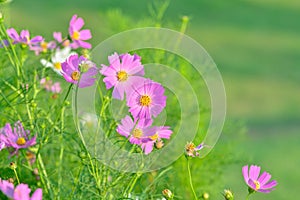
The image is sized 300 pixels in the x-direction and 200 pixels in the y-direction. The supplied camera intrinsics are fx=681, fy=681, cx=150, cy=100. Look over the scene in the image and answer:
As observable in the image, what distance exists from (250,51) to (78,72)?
3.73m

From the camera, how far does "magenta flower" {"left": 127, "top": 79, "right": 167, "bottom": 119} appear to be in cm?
66

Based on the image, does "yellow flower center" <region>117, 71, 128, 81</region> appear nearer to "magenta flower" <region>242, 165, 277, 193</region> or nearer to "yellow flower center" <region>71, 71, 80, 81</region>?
"yellow flower center" <region>71, 71, 80, 81</region>

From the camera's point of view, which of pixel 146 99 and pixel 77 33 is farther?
pixel 77 33

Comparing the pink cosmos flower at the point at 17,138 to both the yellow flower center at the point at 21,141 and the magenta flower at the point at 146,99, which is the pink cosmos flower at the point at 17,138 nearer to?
the yellow flower center at the point at 21,141

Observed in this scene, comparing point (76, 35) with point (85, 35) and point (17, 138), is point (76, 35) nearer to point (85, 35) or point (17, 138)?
point (85, 35)

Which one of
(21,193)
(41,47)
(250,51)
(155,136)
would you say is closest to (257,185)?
(155,136)

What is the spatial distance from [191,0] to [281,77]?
5.03 feet

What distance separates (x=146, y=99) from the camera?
25.9 inches

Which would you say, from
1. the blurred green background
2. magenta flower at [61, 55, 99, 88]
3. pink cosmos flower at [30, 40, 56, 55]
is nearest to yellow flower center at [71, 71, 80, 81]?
magenta flower at [61, 55, 99, 88]

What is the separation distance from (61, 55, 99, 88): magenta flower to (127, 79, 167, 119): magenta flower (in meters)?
0.05

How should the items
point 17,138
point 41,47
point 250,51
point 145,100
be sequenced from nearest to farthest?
1. point 145,100
2. point 17,138
3. point 41,47
4. point 250,51

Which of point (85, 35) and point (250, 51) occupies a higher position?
point (250, 51)

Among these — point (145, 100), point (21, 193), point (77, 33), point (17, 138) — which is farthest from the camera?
point (77, 33)

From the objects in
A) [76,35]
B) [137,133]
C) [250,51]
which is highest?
[250,51]
